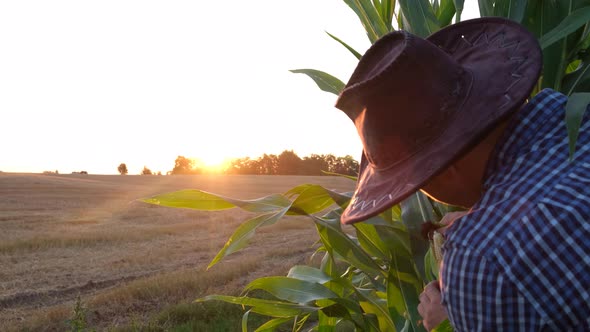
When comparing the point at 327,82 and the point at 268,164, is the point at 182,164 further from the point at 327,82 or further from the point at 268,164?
the point at 327,82

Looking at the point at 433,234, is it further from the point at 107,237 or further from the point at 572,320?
the point at 107,237

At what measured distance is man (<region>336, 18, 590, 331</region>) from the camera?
2.51ft

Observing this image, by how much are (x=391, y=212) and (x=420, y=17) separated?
600 millimetres

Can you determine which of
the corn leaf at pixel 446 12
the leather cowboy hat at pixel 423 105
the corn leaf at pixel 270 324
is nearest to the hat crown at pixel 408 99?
the leather cowboy hat at pixel 423 105

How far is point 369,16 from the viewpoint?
191 centimetres

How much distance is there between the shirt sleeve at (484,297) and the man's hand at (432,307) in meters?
0.15

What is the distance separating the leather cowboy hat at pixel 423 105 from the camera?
0.98 m

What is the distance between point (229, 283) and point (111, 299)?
127 centimetres

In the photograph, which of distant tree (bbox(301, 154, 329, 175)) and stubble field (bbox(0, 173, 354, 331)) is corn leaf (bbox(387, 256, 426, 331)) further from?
distant tree (bbox(301, 154, 329, 175))

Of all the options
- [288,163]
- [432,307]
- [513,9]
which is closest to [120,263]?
[513,9]

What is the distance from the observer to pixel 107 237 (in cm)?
947

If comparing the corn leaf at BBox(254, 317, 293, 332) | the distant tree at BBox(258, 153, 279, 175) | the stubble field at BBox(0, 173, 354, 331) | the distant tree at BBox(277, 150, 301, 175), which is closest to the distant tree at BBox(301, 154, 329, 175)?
the distant tree at BBox(277, 150, 301, 175)

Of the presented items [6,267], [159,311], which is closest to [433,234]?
[159,311]

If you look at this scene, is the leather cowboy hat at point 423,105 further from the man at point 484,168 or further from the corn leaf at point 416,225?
the corn leaf at point 416,225
